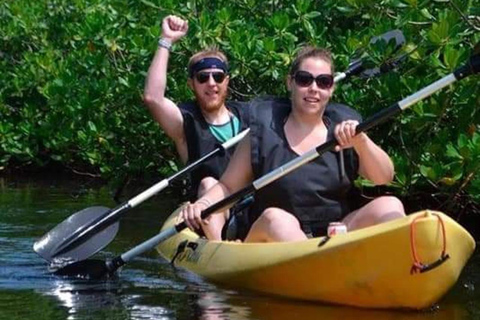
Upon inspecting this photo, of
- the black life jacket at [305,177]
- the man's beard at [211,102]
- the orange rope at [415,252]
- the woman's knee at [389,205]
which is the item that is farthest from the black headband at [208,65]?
the orange rope at [415,252]

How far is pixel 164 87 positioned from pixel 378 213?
1.98 m

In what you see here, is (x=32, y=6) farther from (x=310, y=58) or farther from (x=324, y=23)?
(x=310, y=58)

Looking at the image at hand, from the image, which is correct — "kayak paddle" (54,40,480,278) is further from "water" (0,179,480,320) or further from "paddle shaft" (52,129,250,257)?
"paddle shaft" (52,129,250,257)

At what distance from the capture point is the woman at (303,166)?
19.9 ft

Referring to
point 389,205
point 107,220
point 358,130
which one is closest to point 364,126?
point 358,130

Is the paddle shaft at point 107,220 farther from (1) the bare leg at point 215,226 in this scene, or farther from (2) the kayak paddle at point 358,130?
(2) the kayak paddle at point 358,130

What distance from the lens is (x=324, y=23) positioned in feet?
29.7

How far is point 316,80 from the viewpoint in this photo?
607 cm

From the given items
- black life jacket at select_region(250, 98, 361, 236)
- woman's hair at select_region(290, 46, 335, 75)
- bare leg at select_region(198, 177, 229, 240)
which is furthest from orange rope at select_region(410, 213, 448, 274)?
bare leg at select_region(198, 177, 229, 240)

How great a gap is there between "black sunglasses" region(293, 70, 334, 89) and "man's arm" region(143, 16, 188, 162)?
147 centimetres

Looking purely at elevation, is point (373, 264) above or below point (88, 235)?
below

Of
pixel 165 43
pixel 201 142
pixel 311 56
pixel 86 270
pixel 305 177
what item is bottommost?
pixel 86 270

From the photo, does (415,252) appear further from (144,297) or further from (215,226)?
(215,226)

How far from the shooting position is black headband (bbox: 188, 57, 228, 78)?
24.1ft
